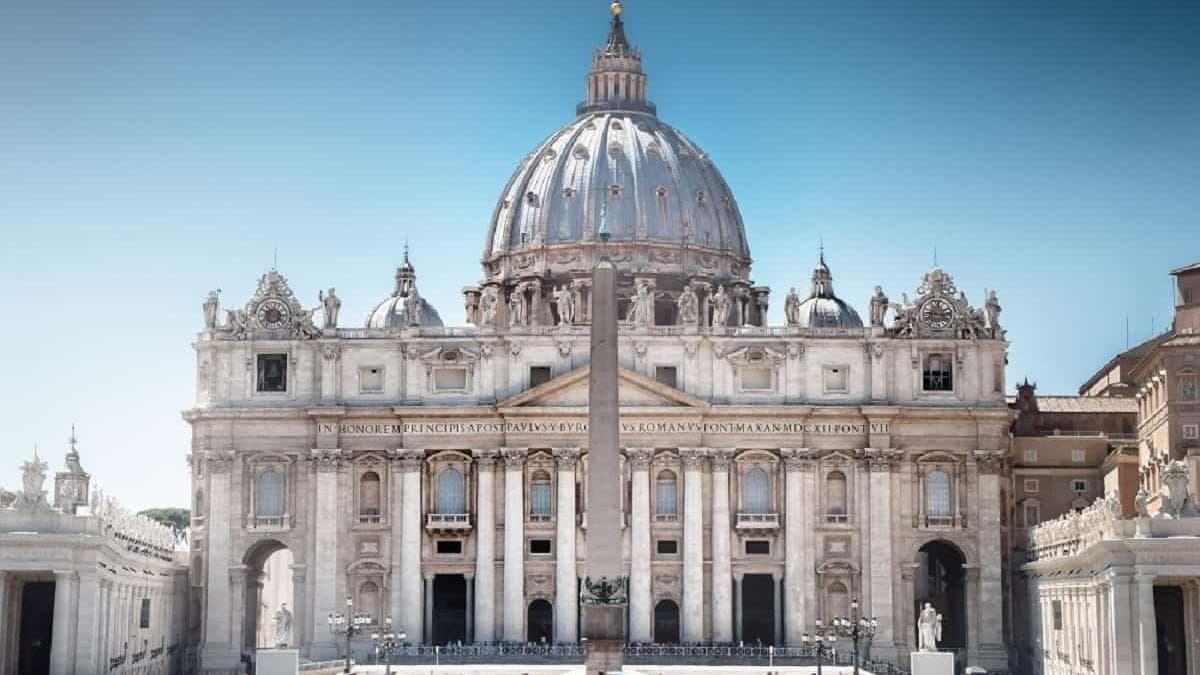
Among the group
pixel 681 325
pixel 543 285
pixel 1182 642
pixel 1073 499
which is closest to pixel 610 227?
pixel 543 285

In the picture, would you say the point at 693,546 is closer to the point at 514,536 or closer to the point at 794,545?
the point at 794,545

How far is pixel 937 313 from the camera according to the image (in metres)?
128

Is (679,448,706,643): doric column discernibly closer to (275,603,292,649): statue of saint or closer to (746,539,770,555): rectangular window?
(746,539,770,555): rectangular window

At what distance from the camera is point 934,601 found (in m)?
137

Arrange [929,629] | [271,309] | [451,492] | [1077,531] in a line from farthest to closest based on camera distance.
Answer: [271,309] < [451,492] < [929,629] < [1077,531]

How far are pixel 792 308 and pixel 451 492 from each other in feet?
63.4

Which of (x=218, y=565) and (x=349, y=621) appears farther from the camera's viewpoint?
(x=218, y=565)

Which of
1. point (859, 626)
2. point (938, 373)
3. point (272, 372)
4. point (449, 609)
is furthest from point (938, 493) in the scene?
point (272, 372)

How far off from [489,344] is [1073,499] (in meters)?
30.7

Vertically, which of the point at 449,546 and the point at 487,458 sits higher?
the point at 487,458

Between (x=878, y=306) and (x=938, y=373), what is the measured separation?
443 cm

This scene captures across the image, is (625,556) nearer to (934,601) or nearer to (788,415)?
(788,415)

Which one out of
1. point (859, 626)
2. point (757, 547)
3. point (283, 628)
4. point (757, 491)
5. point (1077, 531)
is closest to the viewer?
point (1077, 531)

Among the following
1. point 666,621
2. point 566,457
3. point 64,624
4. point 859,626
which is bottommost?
point 64,624
